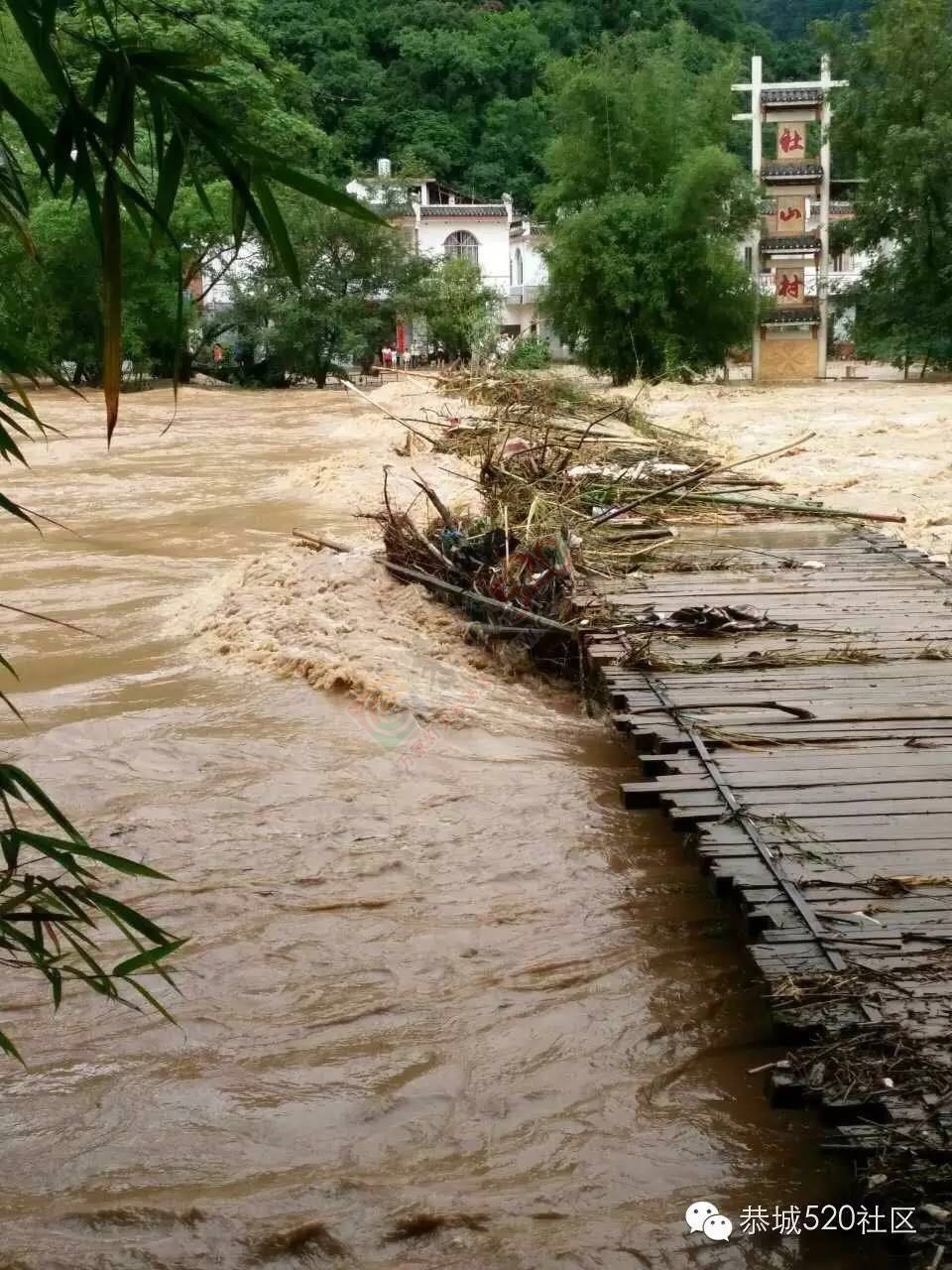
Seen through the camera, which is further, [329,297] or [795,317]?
[329,297]

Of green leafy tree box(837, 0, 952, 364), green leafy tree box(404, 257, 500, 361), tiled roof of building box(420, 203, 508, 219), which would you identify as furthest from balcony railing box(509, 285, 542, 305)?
green leafy tree box(837, 0, 952, 364)

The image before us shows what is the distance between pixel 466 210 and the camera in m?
43.9

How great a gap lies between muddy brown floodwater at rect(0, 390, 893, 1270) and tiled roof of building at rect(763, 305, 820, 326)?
2486 centimetres

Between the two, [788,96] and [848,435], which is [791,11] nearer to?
[788,96]

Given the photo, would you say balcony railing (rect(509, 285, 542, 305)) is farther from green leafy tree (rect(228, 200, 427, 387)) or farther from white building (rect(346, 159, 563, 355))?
green leafy tree (rect(228, 200, 427, 387))

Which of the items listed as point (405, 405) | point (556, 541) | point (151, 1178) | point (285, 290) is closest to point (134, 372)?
point (285, 290)

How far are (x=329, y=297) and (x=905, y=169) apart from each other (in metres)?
12.6

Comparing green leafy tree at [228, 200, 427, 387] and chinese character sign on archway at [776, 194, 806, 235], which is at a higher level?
chinese character sign on archway at [776, 194, 806, 235]

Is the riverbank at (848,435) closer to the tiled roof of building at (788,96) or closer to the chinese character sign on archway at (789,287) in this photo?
the chinese character sign on archway at (789,287)

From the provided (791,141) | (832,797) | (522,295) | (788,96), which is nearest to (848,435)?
(832,797)

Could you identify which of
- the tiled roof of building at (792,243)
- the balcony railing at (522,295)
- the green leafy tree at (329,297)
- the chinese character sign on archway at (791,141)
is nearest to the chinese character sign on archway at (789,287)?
the tiled roof of building at (792,243)

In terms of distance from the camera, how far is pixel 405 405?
753 inches

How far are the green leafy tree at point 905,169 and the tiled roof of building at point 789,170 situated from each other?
1.01 metres

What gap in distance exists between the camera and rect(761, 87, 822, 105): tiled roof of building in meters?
30.2
